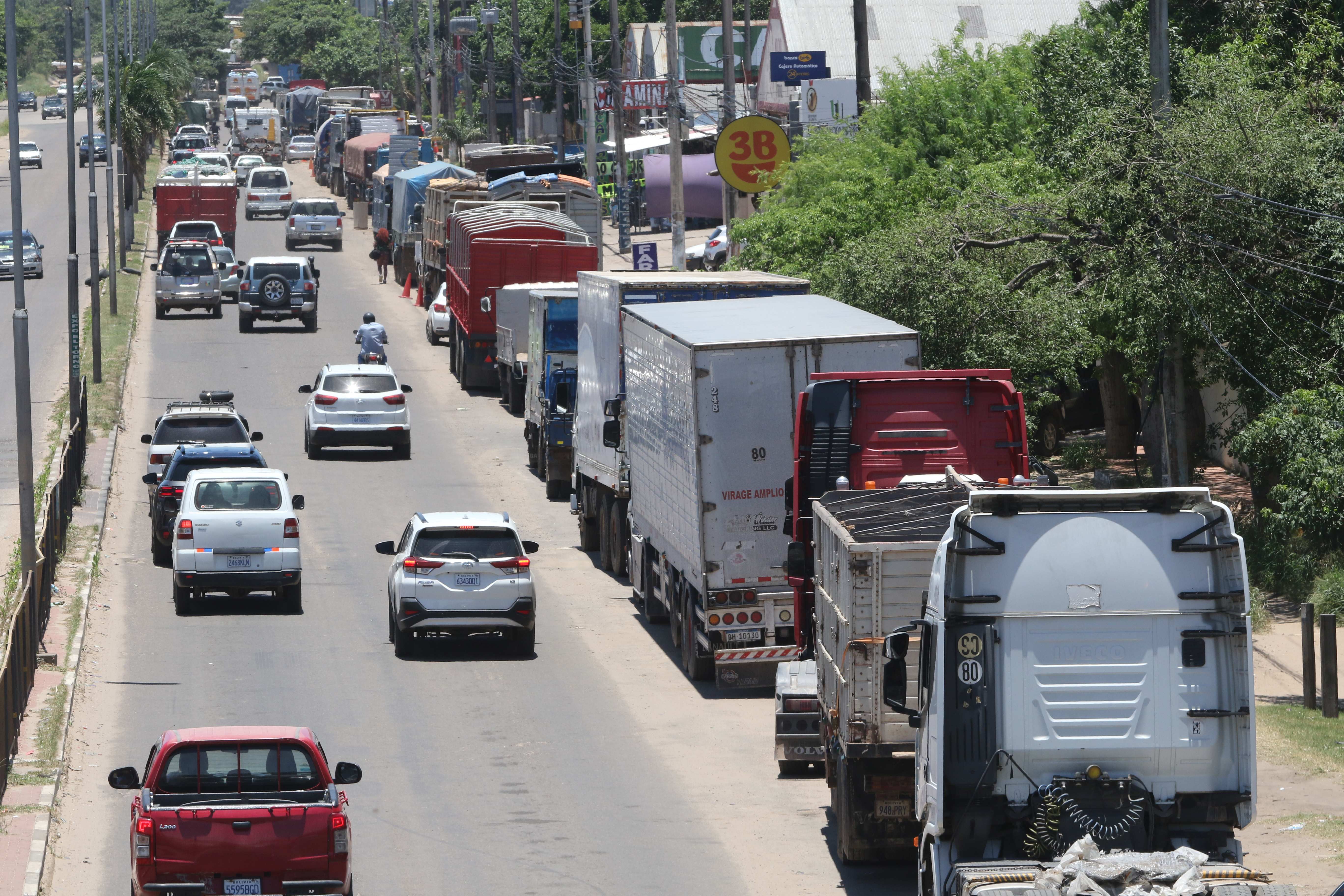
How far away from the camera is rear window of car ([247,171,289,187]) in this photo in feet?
278

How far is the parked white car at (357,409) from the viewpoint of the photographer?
34.9 m

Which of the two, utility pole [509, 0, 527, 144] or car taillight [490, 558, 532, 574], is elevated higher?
utility pole [509, 0, 527, 144]

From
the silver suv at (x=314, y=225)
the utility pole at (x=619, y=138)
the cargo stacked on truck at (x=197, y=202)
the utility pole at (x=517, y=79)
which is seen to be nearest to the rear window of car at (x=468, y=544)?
the utility pole at (x=619, y=138)

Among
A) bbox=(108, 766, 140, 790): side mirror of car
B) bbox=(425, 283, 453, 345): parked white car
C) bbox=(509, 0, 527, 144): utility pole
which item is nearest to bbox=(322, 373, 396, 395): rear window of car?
bbox=(425, 283, 453, 345): parked white car

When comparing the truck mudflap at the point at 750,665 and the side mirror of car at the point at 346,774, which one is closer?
the side mirror of car at the point at 346,774

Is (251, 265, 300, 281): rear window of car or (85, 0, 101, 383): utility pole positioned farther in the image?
(251, 265, 300, 281): rear window of car

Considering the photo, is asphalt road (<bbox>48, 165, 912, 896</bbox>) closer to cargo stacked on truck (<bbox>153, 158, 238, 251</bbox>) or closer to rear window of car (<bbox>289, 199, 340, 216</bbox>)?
cargo stacked on truck (<bbox>153, 158, 238, 251</bbox>)

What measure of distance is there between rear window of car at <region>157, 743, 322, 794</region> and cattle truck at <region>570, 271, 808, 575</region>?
12.5 meters

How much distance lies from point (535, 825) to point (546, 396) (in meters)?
17.5

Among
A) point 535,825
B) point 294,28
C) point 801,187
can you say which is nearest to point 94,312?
point 801,187

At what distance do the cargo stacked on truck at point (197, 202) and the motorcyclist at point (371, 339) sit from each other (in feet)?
84.5

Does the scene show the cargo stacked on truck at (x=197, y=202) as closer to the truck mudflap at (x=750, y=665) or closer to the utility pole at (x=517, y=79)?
the utility pole at (x=517, y=79)

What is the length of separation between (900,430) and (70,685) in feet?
30.2

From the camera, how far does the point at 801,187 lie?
32.7 meters
